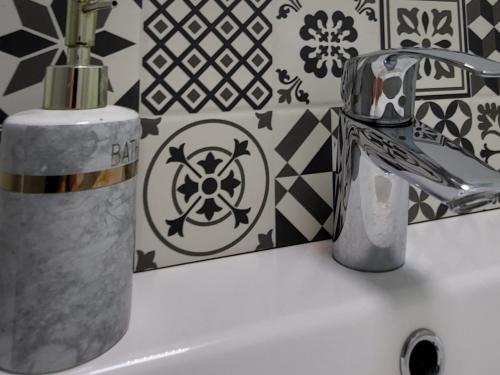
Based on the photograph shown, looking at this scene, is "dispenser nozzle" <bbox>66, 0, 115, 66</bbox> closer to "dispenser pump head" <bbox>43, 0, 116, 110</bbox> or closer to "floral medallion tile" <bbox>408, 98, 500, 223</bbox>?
"dispenser pump head" <bbox>43, 0, 116, 110</bbox>

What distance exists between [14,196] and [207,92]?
0.21m

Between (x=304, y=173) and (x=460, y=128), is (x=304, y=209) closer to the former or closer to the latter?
(x=304, y=173)

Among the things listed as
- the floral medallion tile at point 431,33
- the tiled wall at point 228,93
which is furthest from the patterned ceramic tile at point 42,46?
the floral medallion tile at point 431,33

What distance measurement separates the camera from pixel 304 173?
17.1 inches

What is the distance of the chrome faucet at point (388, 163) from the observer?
0.91ft

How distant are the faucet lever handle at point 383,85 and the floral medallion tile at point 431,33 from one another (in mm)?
141

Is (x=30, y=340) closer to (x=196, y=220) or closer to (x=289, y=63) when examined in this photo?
(x=196, y=220)

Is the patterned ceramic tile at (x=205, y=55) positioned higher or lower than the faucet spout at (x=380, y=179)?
higher

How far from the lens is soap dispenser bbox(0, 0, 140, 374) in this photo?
23cm

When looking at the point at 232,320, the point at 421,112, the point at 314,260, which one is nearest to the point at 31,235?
the point at 232,320

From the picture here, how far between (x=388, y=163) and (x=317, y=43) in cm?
17

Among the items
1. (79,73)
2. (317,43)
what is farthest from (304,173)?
(79,73)

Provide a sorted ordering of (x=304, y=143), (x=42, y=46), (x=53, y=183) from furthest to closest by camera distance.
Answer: (x=304, y=143)
(x=42, y=46)
(x=53, y=183)

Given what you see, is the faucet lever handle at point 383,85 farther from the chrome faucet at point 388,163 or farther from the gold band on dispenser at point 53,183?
the gold band on dispenser at point 53,183
